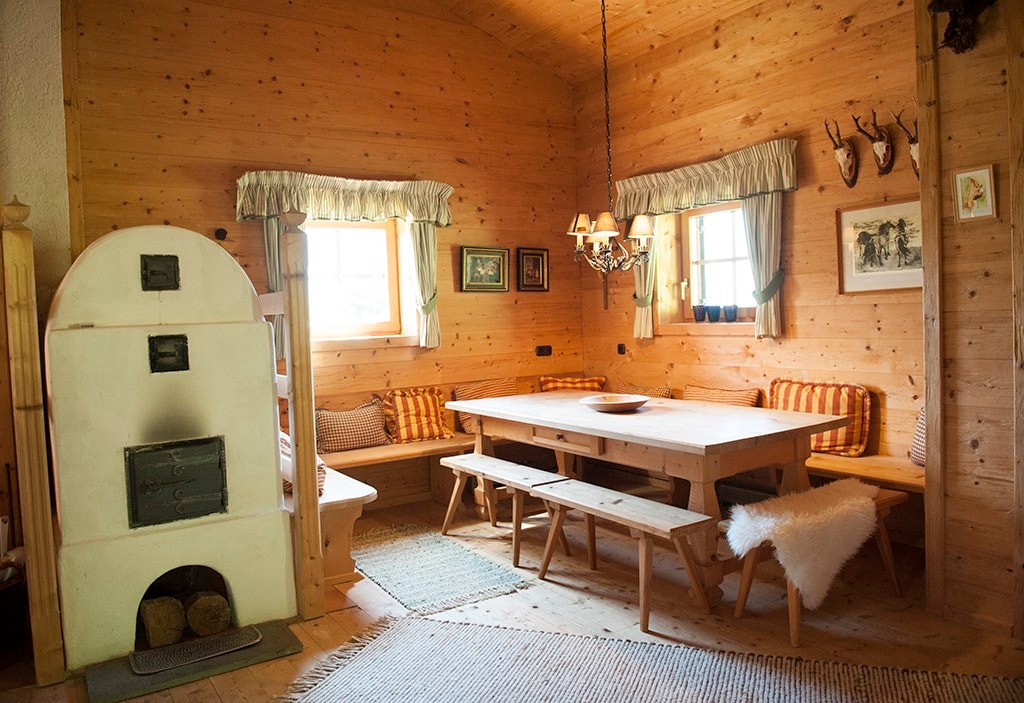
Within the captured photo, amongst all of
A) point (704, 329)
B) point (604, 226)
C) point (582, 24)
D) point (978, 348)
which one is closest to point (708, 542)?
point (978, 348)

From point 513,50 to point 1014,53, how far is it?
382cm

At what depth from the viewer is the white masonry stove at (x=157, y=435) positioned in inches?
111

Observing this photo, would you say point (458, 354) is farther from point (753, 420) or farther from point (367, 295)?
point (753, 420)

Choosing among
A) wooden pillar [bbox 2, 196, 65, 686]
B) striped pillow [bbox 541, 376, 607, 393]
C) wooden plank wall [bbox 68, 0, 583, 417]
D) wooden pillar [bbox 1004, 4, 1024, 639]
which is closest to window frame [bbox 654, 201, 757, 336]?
striped pillow [bbox 541, 376, 607, 393]

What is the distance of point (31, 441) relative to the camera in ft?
9.07

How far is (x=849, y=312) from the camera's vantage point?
4.29m

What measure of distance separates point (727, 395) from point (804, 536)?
2044 mm

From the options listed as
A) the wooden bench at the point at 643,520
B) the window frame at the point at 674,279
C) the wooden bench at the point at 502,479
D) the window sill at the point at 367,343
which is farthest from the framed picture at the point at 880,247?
the window sill at the point at 367,343

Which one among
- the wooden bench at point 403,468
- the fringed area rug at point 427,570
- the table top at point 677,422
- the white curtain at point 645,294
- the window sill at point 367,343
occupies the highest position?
the white curtain at point 645,294

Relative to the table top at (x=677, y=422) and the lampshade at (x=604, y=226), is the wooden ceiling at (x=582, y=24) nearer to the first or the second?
the lampshade at (x=604, y=226)

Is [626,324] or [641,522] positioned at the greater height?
[626,324]

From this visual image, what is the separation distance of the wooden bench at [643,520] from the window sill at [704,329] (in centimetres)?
187

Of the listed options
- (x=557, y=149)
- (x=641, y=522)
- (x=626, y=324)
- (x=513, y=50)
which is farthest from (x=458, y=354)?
(x=641, y=522)

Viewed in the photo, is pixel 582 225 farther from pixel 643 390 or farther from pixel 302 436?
pixel 643 390
